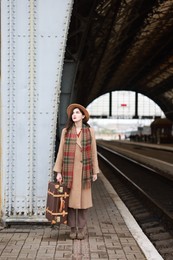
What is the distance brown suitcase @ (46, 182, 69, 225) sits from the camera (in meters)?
5.17

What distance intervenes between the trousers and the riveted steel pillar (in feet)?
2.01

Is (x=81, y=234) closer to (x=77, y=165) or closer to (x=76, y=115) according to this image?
(x=77, y=165)

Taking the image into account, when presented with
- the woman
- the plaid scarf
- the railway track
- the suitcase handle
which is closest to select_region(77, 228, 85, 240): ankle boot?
the woman

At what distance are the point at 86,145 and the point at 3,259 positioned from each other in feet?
5.43

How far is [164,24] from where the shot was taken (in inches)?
1093

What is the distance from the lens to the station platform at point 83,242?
15.6 feet

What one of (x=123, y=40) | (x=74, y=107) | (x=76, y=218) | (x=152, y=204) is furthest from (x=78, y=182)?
(x=123, y=40)

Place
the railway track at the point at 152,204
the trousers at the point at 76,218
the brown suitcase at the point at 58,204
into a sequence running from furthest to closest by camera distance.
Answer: the railway track at the point at 152,204 < the trousers at the point at 76,218 < the brown suitcase at the point at 58,204

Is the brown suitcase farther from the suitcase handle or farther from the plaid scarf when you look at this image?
the plaid scarf

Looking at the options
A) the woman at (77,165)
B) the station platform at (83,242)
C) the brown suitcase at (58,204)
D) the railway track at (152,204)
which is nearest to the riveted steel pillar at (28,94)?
the station platform at (83,242)

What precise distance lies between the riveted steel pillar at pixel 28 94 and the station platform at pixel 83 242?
416 millimetres

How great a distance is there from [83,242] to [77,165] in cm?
95

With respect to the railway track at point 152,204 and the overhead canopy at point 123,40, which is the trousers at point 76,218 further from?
the overhead canopy at point 123,40

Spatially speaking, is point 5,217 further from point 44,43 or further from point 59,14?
point 59,14
